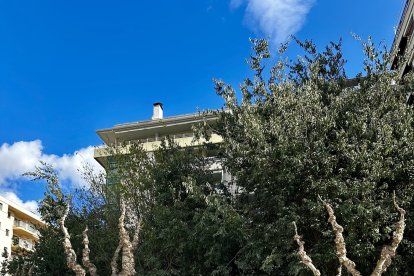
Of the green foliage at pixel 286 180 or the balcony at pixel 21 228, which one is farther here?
the balcony at pixel 21 228

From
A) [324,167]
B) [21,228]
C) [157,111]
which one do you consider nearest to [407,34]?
[324,167]

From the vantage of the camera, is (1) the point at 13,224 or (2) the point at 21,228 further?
(2) the point at 21,228

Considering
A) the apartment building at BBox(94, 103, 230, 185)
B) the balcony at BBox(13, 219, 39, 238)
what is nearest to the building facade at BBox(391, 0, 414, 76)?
the apartment building at BBox(94, 103, 230, 185)

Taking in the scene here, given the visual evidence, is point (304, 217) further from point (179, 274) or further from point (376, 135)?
point (179, 274)

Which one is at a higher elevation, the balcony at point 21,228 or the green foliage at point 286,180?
the balcony at point 21,228

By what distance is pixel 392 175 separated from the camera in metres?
14.2

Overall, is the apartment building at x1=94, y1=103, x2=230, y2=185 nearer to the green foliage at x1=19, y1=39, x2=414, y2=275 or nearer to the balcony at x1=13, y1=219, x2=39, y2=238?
the green foliage at x1=19, y1=39, x2=414, y2=275

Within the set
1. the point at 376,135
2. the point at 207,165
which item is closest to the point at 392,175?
the point at 376,135

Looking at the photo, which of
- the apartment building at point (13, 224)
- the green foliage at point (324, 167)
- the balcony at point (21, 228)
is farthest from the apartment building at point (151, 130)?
the balcony at point (21, 228)

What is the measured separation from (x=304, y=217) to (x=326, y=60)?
7.26 m

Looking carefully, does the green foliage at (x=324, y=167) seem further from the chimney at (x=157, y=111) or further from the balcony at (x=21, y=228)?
the balcony at (x=21, y=228)

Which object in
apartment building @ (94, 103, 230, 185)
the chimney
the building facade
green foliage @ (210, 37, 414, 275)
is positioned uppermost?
the chimney

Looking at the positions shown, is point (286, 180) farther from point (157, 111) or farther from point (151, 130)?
point (157, 111)

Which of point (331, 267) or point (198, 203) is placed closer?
point (331, 267)
